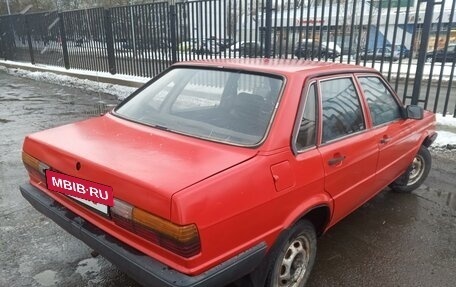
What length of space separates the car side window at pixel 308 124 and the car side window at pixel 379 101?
85cm

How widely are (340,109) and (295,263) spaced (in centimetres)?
118

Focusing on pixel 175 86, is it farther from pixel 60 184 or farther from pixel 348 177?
pixel 348 177

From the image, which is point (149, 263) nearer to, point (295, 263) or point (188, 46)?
point (295, 263)

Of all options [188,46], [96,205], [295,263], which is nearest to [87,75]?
[188,46]

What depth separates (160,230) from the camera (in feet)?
6.29

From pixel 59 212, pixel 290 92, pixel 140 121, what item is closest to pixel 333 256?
pixel 290 92

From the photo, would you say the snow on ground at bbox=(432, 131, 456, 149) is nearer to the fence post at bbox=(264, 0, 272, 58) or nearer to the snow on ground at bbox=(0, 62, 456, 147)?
the snow on ground at bbox=(0, 62, 456, 147)

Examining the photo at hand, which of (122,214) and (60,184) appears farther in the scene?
(60,184)

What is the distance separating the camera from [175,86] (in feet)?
10.6

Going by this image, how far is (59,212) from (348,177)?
2046 mm

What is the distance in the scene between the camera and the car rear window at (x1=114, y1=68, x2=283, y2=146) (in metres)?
2.52

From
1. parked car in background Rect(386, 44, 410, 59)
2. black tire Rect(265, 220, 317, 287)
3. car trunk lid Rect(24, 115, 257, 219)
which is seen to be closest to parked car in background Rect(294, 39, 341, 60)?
parked car in background Rect(386, 44, 410, 59)

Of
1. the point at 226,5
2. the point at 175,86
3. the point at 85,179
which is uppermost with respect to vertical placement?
the point at 226,5

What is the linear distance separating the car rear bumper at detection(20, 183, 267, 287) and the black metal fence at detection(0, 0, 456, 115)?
18.7 ft
